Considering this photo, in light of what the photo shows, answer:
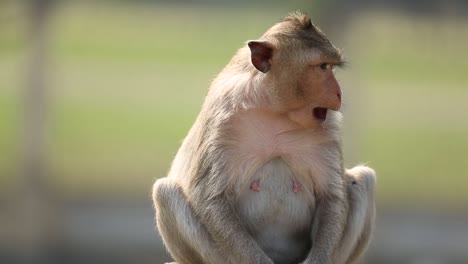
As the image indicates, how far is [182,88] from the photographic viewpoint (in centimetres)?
4728

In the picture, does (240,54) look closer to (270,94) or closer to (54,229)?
(270,94)

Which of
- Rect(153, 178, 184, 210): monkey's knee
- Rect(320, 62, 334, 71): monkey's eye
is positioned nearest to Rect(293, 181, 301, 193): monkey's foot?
Rect(153, 178, 184, 210): monkey's knee

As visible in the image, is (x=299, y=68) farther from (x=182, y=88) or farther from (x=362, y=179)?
(x=182, y=88)

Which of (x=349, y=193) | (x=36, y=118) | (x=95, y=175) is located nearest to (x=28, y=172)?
(x=36, y=118)

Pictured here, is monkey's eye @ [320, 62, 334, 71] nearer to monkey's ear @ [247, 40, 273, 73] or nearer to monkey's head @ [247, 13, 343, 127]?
monkey's head @ [247, 13, 343, 127]

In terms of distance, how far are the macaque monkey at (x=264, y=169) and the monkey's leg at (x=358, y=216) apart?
0.47 ft

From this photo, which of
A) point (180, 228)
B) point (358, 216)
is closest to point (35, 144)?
point (180, 228)

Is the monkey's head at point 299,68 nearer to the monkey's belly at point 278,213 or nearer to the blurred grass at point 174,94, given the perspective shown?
the monkey's belly at point 278,213

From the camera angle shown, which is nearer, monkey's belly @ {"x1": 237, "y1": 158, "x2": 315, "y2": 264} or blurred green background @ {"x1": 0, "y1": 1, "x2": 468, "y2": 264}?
monkey's belly @ {"x1": 237, "y1": 158, "x2": 315, "y2": 264}

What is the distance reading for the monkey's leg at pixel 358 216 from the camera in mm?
12594

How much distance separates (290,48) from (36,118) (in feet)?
51.4

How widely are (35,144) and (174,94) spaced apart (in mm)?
19553

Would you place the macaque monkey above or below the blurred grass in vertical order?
above

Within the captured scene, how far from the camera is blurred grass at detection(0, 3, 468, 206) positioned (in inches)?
1244
